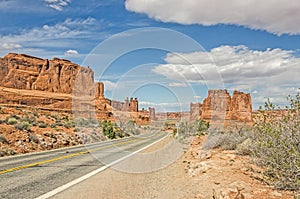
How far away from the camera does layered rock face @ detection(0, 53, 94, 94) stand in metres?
98.2

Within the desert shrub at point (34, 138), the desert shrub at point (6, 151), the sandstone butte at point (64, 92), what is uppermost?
the sandstone butte at point (64, 92)

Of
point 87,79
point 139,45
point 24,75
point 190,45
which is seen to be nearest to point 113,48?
point 139,45

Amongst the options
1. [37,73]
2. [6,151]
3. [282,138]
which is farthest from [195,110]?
[37,73]

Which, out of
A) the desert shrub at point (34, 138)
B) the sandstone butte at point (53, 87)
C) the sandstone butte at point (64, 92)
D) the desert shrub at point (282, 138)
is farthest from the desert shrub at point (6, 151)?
the sandstone butte at point (64, 92)

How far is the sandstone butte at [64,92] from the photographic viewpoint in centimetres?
8344

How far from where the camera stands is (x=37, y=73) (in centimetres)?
10488

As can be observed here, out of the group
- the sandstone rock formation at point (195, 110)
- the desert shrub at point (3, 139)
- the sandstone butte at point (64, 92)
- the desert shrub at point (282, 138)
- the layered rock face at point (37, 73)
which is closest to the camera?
the desert shrub at point (282, 138)

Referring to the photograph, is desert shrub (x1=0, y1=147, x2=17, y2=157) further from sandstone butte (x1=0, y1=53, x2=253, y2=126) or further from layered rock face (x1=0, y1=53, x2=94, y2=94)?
layered rock face (x1=0, y1=53, x2=94, y2=94)

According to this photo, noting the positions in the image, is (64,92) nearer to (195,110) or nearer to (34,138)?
(195,110)

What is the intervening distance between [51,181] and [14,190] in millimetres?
1220

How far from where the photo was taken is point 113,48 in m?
15.7

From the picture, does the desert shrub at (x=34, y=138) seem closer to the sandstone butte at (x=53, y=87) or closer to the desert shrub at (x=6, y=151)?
the desert shrub at (x=6, y=151)

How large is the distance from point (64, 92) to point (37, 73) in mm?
12636

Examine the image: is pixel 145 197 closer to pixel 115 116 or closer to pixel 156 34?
pixel 156 34
